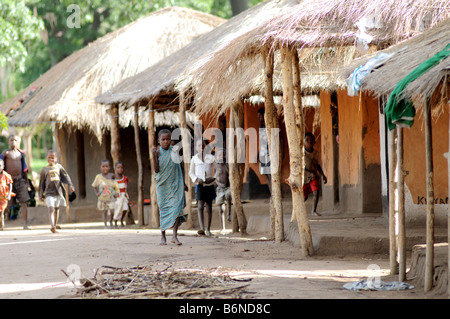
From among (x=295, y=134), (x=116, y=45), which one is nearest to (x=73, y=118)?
(x=116, y=45)

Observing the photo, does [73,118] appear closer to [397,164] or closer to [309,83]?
[309,83]

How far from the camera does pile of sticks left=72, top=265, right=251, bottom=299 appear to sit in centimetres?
596

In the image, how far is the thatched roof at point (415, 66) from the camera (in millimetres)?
5320

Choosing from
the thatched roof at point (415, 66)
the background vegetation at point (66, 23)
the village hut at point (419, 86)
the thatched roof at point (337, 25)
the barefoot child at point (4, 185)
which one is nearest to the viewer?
the thatched roof at point (415, 66)

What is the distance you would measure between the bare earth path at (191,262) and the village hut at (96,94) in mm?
5244

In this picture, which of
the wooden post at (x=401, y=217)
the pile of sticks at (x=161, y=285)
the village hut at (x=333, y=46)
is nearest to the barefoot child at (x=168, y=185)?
the village hut at (x=333, y=46)

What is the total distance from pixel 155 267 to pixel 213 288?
6.09 feet

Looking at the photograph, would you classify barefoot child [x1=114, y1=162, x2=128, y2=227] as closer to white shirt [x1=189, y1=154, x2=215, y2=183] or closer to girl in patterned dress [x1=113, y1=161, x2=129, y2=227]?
girl in patterned dress [x1=113, y1=161, x2=129, y2=227]

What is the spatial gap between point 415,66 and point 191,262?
3.65 metres

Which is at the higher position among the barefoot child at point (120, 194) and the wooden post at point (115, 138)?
the wooden post at point (115, 138)

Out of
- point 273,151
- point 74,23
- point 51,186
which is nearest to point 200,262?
point 273,151

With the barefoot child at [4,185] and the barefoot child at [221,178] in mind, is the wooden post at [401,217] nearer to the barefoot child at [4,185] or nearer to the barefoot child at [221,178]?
the barefoot child at [221,178]

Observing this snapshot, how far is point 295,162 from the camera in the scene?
28.6ft

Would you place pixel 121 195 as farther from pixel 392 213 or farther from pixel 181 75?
pixel 392 213
